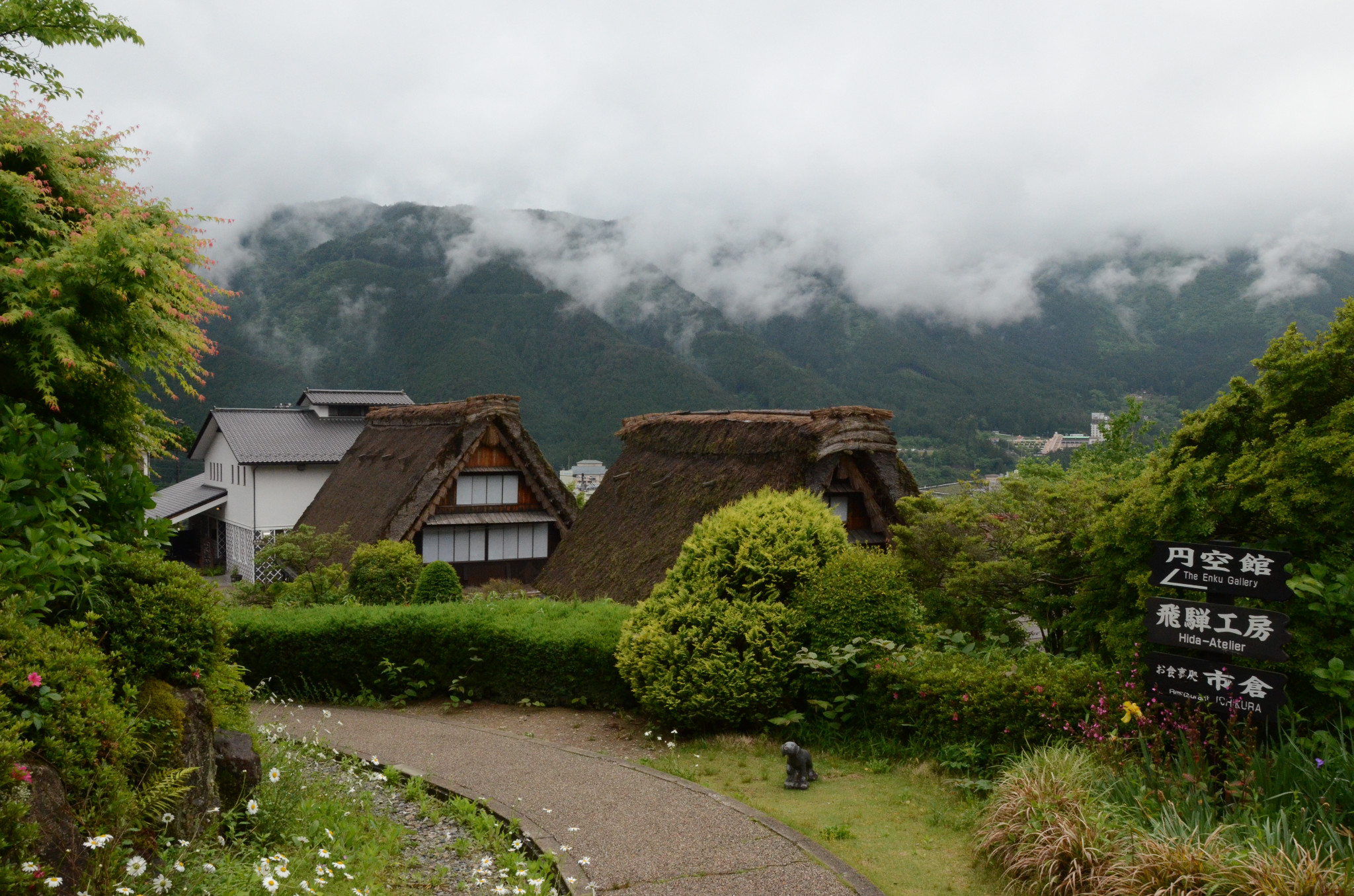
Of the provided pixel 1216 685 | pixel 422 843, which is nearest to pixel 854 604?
pixel 1216 685

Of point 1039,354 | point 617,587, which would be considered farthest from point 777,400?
point 617,587

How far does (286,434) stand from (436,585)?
20.2m

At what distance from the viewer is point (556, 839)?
21.0 ft

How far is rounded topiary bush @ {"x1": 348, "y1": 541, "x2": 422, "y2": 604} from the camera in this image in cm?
1683

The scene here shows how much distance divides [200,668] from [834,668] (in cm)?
594

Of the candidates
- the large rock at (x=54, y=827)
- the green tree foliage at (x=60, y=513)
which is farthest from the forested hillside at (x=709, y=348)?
the large rock at (x=54, y=827)

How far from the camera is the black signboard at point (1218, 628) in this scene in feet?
19.7

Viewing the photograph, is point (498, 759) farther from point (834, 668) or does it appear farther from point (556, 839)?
point (834, 668)

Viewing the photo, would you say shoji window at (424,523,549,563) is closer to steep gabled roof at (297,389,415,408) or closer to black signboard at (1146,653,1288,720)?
steep gabled roof at (297,389,415,408)

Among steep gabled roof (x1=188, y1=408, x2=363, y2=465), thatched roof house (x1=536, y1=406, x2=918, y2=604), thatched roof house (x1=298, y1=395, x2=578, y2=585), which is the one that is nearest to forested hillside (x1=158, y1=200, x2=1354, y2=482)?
steep gabled roof (x1=188, y1=408, x2=363, y2=465)

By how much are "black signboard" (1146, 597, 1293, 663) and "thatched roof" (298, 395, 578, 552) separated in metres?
16.3

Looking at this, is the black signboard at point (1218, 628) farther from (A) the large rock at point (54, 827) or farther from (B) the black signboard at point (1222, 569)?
(A) the large rock at point (54, 827)

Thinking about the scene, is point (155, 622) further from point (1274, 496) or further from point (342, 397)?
point (342, 397)

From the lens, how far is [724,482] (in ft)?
47.2
